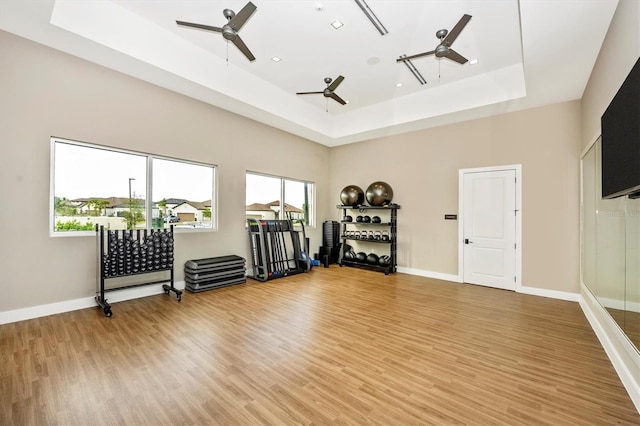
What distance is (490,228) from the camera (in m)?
5.66

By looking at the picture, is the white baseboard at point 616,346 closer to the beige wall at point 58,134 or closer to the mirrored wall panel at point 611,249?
the mirrored wall panel at point 611,249

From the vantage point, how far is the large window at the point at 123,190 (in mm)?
4023

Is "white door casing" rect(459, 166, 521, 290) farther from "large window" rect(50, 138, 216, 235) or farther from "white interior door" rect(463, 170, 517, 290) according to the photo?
"large window" rect(50, 138, 216, 235)

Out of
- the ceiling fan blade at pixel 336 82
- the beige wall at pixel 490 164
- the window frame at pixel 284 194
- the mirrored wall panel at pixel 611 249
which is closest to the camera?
the mirrored wall panel at pixel 611 249

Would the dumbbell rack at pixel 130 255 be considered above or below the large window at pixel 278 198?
below

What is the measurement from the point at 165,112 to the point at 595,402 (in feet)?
21.3

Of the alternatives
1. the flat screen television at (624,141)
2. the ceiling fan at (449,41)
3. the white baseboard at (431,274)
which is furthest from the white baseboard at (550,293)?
the ceiling fan at (449,41)

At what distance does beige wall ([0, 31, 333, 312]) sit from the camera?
3.52 metres

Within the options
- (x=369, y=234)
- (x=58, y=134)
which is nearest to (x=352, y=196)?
(x=369, y=234)

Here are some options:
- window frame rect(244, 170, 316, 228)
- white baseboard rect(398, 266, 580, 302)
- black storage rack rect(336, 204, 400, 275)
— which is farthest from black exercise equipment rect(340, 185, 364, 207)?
white baseboard rect(398, 266, 580, 302)

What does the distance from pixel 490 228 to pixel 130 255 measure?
6.61m

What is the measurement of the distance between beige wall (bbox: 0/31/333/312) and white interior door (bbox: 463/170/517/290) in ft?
17.8

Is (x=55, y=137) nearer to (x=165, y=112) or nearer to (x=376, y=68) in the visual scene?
(x=165, y=112)

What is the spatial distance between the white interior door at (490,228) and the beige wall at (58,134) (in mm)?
5422
